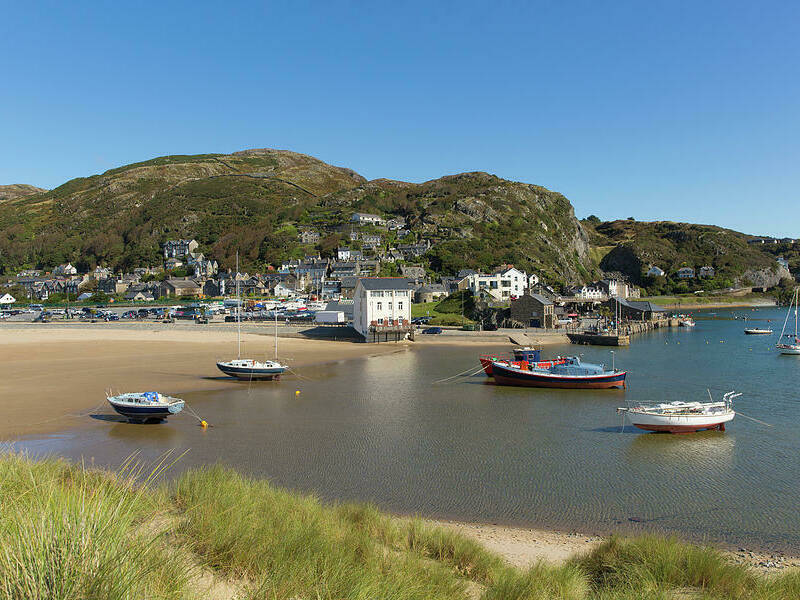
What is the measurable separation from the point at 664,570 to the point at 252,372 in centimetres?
2813

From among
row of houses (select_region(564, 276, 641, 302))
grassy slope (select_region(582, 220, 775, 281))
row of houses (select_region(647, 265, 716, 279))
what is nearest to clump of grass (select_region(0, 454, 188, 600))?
row of houses (select_region(564, 276, 641, 302))

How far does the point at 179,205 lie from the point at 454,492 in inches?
7073

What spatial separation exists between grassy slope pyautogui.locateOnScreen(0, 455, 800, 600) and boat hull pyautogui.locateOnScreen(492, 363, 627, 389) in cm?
2245

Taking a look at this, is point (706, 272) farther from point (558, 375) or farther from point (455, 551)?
point (455, 551)

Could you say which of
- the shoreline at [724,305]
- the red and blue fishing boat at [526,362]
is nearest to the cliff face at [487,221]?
the shoreline at [724,305]

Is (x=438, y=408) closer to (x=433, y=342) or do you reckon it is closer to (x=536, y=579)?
(x=536, y=579)

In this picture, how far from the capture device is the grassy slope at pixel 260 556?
4.15 metres

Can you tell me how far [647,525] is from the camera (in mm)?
12836

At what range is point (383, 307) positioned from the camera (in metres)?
55.3

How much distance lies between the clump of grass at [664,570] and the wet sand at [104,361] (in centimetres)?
2117

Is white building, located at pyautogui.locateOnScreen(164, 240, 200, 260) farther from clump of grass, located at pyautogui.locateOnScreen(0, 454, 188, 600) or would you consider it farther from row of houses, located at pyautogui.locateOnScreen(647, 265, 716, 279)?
clump of grass, located at pyautogui.locateOnScreen(0, 454, 188, 600)

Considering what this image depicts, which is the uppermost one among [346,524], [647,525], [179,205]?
[179,205]

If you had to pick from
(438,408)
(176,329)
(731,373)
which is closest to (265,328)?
(176,329)

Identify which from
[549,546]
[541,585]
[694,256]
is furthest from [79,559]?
[694,256]
